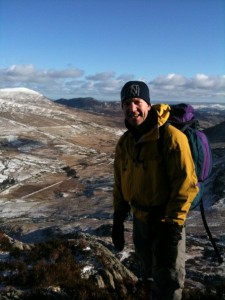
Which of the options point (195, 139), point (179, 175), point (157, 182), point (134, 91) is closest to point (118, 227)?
point (157, 182)

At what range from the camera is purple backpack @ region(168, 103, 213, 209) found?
529cm

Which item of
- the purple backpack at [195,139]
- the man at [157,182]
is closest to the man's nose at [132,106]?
the man at [157,182]

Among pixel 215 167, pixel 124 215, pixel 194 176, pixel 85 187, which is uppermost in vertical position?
pixel 194 176

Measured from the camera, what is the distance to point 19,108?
160 metres

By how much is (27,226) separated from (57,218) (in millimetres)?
6553

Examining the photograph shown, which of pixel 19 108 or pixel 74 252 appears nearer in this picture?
pixel 74 252

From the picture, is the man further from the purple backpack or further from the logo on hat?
the purple backpack

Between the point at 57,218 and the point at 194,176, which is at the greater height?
the point at 194,176

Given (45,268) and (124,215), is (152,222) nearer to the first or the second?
(124,215)

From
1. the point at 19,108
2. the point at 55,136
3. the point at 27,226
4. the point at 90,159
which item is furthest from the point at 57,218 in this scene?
the point at 19,108

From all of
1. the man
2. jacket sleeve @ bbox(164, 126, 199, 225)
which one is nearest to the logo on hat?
the man

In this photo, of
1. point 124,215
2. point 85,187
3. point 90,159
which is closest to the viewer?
point 124,215

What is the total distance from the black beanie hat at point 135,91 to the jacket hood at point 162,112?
0.70 feet

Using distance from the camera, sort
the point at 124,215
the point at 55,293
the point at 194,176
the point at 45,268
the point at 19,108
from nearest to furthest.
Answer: the point at 194,176 < the point at 124,215 < the point at 55,293 < the point at 45,268 < the point at 19,108
